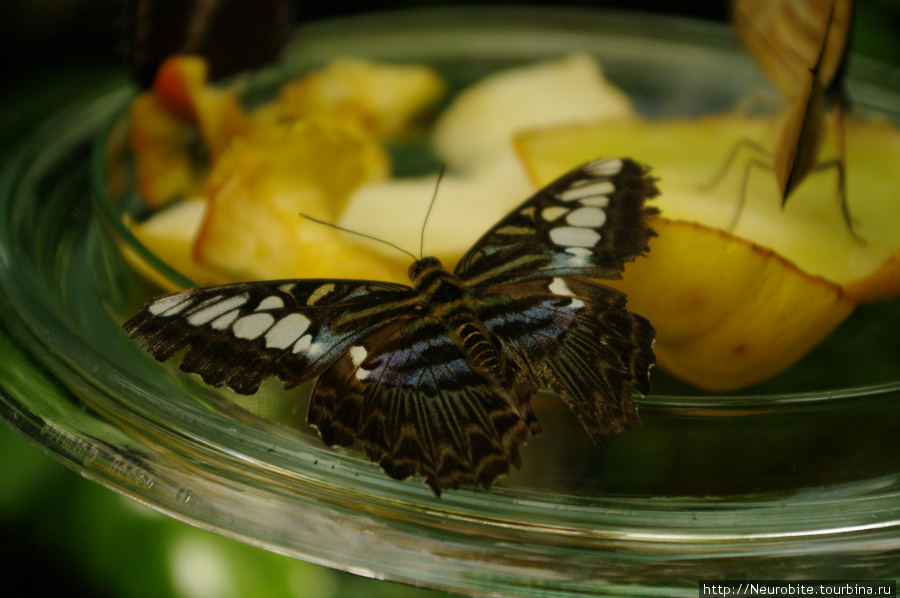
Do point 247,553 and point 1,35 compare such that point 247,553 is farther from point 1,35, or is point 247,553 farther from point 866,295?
point 1,35

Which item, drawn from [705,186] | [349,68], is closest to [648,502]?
[705,186]

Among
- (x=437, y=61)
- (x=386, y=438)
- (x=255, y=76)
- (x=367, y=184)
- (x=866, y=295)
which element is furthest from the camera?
(x=437, y=61)

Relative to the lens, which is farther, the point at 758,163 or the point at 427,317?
the point at 758,163

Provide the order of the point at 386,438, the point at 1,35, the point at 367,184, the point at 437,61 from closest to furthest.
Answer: the point at 386,438 → the point at 367,184 → the point at 437,61 → the point at 1,35

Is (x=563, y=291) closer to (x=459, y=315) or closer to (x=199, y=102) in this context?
(x=459, y=315)

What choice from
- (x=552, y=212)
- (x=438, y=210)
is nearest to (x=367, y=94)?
(x=438, y=210)

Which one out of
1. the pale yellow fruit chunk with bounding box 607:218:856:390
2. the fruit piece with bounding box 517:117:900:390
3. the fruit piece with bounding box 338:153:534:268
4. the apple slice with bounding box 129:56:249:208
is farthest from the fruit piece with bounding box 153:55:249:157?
the pale yellow fruit chunk with bounding box 607:218:856:390

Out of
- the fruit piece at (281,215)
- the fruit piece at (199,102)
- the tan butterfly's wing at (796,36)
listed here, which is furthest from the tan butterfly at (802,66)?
the fruit piece at (199,102)
